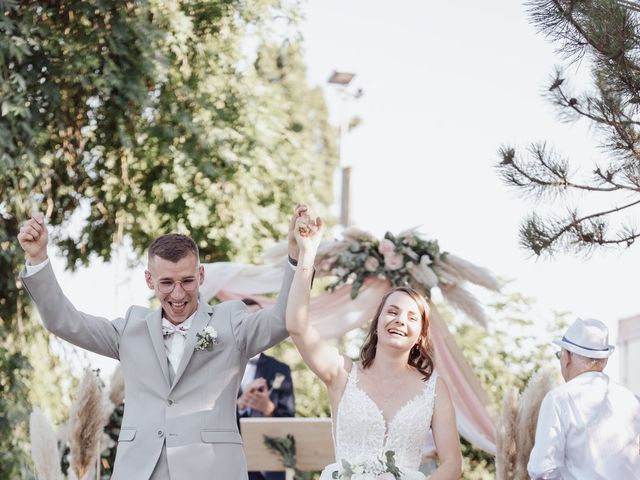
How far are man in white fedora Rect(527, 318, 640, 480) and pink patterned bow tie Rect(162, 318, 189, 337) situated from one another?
1.75m

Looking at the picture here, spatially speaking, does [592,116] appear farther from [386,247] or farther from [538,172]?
[386,247]

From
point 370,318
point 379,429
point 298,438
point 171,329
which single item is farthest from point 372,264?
point 171,329

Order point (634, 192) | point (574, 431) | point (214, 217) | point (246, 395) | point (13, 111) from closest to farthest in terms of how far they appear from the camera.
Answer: point (574, 431) < point (634, 192) < point (246, 395) < point (13, 111) < point (214, 217)

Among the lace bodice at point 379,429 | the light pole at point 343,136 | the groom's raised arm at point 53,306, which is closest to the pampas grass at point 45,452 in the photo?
the groom's raised arm at point 53,306

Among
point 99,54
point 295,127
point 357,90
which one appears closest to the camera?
point 99,54

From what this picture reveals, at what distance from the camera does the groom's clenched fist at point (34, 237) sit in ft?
→ 11.4

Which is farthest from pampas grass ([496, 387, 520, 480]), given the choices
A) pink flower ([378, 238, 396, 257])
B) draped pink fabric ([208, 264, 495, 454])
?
pink flower ([378, 238, 396, 257])

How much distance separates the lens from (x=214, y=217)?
10.2m

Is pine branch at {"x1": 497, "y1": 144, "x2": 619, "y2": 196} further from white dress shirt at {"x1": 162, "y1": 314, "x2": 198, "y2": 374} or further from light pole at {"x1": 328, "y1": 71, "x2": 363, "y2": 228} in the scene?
light pole at {"x1": 328, "y1": 71, "x2": 363, "y2": 228}

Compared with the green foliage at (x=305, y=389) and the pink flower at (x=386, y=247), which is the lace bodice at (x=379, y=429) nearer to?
the pink flower at (x=386, y=247)

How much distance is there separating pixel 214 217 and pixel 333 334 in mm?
3279

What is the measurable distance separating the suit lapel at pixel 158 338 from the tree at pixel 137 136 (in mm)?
4979

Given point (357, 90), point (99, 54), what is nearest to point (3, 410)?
point (99, 54)

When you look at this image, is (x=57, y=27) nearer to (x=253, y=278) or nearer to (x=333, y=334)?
(x=253, y=278)
